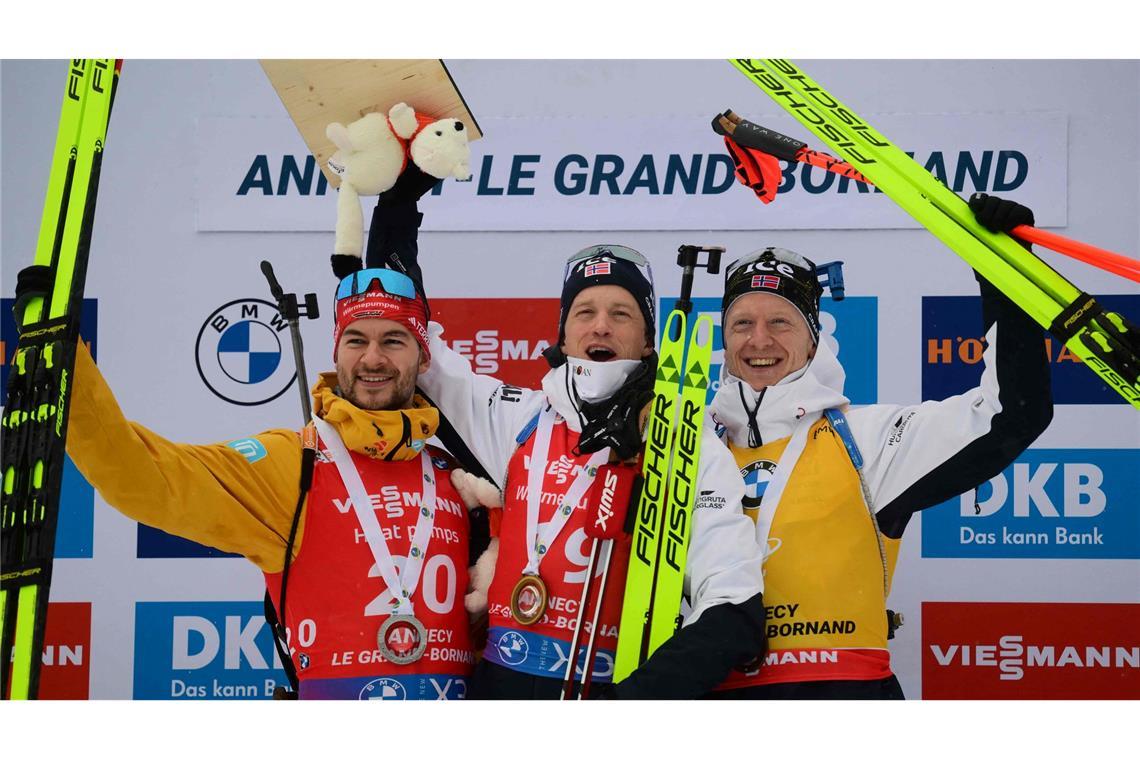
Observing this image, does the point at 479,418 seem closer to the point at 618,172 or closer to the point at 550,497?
the point at 550,497

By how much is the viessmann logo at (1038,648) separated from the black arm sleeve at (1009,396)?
1098mm

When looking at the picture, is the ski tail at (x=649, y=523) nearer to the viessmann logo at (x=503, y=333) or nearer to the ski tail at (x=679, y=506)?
the ski tail at (x=679, y=506)

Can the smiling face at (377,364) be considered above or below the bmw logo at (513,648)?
above

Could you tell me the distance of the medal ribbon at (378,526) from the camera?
303 cm

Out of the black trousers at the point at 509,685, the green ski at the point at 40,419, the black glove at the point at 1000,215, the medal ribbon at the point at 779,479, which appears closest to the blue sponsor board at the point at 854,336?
the medal ribbon at the point at 779,479

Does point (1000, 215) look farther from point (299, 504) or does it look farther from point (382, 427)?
point (299, 504)

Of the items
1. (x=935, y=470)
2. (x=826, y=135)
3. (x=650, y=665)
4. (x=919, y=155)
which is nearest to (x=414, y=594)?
(x=650, y=665)

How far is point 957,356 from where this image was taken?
13.4ft

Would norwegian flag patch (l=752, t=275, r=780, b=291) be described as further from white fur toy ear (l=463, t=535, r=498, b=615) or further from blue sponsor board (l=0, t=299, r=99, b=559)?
blue sponsor board (l=0, t=299, r=99, b=559)

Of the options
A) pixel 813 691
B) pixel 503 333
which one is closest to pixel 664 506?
pixel 813 691

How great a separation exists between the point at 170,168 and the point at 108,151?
243 millimetres

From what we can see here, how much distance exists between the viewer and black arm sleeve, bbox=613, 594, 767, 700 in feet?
9.34

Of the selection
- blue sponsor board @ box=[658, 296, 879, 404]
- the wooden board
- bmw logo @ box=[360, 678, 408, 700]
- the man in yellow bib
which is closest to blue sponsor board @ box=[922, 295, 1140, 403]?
blue sponsor board @ box=[658, 296, 879, 404]

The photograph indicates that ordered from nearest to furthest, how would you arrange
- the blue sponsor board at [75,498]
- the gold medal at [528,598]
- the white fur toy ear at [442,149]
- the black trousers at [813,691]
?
the gold medal at [528,598] < the black trousers at [813,691] < the white fur toy ear at [442,149] < the blue sponsor board at [75,498]
